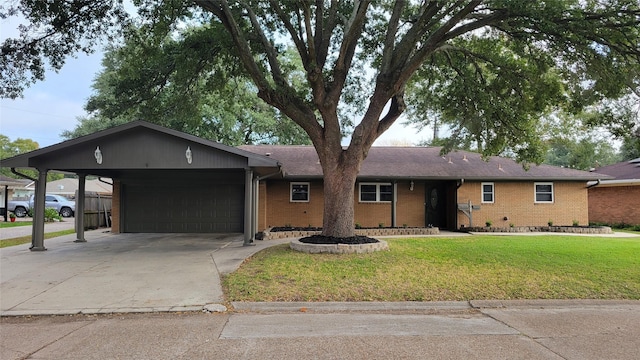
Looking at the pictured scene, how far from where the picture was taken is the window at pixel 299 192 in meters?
17.5

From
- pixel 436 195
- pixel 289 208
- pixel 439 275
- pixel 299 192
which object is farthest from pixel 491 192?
pixel 439 275

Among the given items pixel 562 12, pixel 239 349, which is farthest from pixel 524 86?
pixel 239 349

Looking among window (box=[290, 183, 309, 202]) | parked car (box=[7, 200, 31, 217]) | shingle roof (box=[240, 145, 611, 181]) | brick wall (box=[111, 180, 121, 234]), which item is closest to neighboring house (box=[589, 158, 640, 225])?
shingle roof (box=[240, 145, 611, 181])

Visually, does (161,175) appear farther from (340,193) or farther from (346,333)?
(346,333)

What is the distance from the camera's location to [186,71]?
13.1m

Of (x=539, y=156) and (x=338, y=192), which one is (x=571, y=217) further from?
(x=338, y=192)

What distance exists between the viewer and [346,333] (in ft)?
16.8

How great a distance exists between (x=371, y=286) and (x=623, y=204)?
66.6 feet

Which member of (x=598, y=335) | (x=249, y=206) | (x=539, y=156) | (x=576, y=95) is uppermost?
(x=576, y=95)

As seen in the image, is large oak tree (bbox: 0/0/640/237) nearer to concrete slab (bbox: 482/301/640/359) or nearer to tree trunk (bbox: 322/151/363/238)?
tree trunk (bbox: 322/151/363/238)

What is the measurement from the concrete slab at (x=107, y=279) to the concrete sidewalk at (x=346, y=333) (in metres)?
0.43

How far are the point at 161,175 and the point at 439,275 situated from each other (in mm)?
12007

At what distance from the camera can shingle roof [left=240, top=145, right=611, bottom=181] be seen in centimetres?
1700

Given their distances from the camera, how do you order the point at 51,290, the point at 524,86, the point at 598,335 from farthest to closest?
the point at 524,86, the point at 51,290, the point at 598,335
